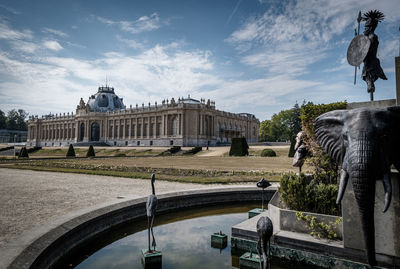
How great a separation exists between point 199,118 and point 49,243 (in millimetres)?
51123

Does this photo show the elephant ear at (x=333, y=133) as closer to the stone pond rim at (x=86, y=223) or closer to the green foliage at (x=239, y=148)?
the stone pond rim at (x=86, y=223)

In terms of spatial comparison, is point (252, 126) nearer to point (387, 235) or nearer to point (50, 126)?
point (50, 126)

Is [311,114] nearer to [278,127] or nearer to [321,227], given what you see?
[321,227]

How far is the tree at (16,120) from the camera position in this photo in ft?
338

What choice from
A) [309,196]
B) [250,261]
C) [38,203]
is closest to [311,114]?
[309,196]

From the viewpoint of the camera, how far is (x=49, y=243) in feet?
12.3

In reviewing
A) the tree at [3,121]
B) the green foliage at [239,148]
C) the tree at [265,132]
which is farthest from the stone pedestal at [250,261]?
the tree at [3,121]

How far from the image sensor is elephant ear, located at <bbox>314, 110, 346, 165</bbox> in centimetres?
306

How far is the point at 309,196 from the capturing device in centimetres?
479

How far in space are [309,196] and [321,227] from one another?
653mm

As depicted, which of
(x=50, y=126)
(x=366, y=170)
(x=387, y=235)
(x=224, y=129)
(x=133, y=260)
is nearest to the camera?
(x=366, y=170)

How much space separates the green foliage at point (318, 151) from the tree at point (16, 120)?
123 meters

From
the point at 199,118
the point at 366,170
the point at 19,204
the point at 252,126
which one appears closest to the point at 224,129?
the point at 199,118

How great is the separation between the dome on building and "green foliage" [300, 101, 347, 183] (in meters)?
74.4
